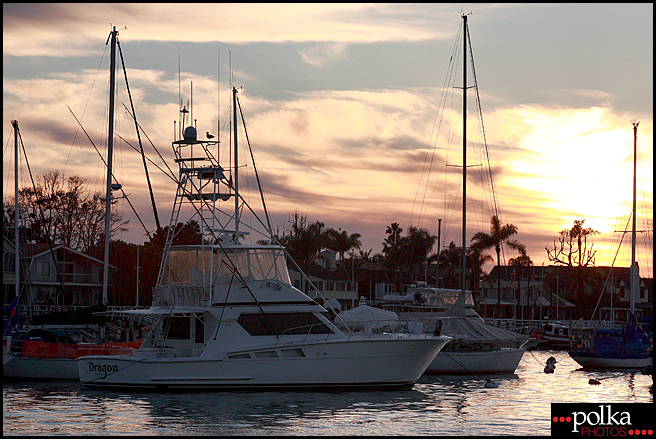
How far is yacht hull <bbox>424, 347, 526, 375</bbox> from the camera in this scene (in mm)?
32062

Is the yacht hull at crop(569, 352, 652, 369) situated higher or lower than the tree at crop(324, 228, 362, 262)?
lower

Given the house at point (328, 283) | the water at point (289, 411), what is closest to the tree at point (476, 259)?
the house at point (328, 283)

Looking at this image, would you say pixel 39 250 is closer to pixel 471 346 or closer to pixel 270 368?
pixel 471 346

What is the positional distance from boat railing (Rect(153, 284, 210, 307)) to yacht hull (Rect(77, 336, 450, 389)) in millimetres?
2371

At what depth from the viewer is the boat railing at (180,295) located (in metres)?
24.8

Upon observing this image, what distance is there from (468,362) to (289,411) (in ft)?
47.9

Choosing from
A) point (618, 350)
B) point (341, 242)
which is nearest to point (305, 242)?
point (341, 242)

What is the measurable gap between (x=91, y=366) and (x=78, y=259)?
124 feet

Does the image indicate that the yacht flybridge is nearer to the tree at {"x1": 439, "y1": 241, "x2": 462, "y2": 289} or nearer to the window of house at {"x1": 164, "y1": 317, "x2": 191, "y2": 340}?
the window of house at {"x1": 164, "y1": 317, "x2": 191, "y2": 340}

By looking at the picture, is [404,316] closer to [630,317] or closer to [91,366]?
[630,317]

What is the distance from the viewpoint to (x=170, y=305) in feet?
83.9

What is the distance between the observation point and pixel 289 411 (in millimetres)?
19625

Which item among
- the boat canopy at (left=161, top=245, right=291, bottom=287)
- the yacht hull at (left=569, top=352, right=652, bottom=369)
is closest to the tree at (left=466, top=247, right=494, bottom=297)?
the yacht hull at (left=569, top=352, right=652, bottom=369)

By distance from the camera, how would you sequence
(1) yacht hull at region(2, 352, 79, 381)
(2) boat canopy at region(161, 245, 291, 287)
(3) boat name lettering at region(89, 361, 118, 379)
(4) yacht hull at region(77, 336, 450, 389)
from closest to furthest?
(4) yacht hull at region(77, 336, 450, 389) < (3) boat name lettering at region(89, 361, 118, 379) < (2) boat canopy at region(161, 245, 291, 287) < (1) yacht hull at region(2, 352, 79, 381)
